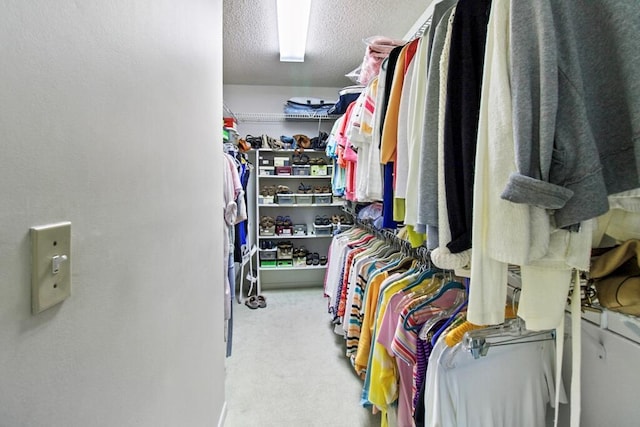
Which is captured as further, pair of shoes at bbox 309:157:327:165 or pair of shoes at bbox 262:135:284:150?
pair of shoes at bbox 309:157:327:165

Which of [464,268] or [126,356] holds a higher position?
[464,268]

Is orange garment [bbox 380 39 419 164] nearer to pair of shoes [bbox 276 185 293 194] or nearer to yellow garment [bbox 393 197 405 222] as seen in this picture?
yellow garment [bbox 393 197 405 222]

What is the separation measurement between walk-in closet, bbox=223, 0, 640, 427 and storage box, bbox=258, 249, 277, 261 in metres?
1.86

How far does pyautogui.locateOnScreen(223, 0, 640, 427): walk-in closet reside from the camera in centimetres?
62

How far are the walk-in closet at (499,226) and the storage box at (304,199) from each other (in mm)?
1868

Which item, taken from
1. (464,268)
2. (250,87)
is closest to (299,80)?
(250,87)

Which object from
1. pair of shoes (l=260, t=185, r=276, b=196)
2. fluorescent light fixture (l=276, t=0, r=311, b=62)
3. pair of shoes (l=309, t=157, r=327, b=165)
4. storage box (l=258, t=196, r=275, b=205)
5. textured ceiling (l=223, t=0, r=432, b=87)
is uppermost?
textured ceiling (l=223, t=0, r=432, b=87)

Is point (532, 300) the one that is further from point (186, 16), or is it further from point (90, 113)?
point (186, 16)

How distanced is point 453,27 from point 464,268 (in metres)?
0.66

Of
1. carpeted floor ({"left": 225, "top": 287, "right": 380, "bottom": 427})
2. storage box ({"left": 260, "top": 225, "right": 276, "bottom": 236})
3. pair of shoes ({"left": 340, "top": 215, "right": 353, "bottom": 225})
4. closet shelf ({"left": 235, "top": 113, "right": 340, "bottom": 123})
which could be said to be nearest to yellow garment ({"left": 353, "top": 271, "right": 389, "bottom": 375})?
carpeted floor ({"left": 225, "top": 287, "right": 380, "bottom": 427})

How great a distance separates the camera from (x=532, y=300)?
0.70 metres

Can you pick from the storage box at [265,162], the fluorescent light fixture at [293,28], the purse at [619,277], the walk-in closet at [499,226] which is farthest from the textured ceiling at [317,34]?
the purse at [619,277]

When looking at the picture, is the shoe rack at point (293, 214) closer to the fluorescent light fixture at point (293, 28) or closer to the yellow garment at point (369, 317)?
the fluorescent light fixture at point (293, 28)

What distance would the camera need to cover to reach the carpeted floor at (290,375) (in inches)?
70.4
